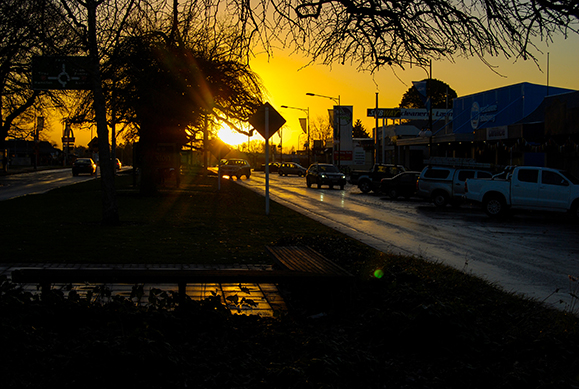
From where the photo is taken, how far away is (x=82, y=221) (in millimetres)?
14812

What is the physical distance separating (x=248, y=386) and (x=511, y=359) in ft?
6.58

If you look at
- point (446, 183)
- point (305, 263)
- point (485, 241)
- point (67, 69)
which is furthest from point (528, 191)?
point (305, 263)

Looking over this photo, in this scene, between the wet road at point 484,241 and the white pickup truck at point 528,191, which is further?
the white pickup truck at point 528,191

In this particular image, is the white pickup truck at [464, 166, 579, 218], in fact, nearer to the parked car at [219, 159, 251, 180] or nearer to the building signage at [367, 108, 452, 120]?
the parked car at [219, 159, 251, 180]

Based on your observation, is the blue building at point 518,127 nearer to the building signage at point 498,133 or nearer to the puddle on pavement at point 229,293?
the building signage at point 498,133

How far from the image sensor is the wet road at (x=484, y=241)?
9.06 meters

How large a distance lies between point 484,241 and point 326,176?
2849 centimetres

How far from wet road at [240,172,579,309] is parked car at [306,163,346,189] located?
703 inches

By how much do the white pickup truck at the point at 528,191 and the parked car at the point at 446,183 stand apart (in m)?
4.45

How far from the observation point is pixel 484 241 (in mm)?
13977

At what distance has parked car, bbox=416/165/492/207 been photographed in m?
26.4

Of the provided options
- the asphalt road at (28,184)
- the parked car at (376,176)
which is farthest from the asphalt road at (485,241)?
the asphalt road at (28,184)

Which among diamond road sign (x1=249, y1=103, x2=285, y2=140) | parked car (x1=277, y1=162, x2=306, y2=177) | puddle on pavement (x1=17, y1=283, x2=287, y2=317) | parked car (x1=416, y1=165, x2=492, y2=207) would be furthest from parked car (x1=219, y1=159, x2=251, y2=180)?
puddle on pavement (x1=17, y1=283, x2=287, y2=317)

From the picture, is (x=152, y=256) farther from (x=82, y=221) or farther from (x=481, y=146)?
(x=481, y=146)
